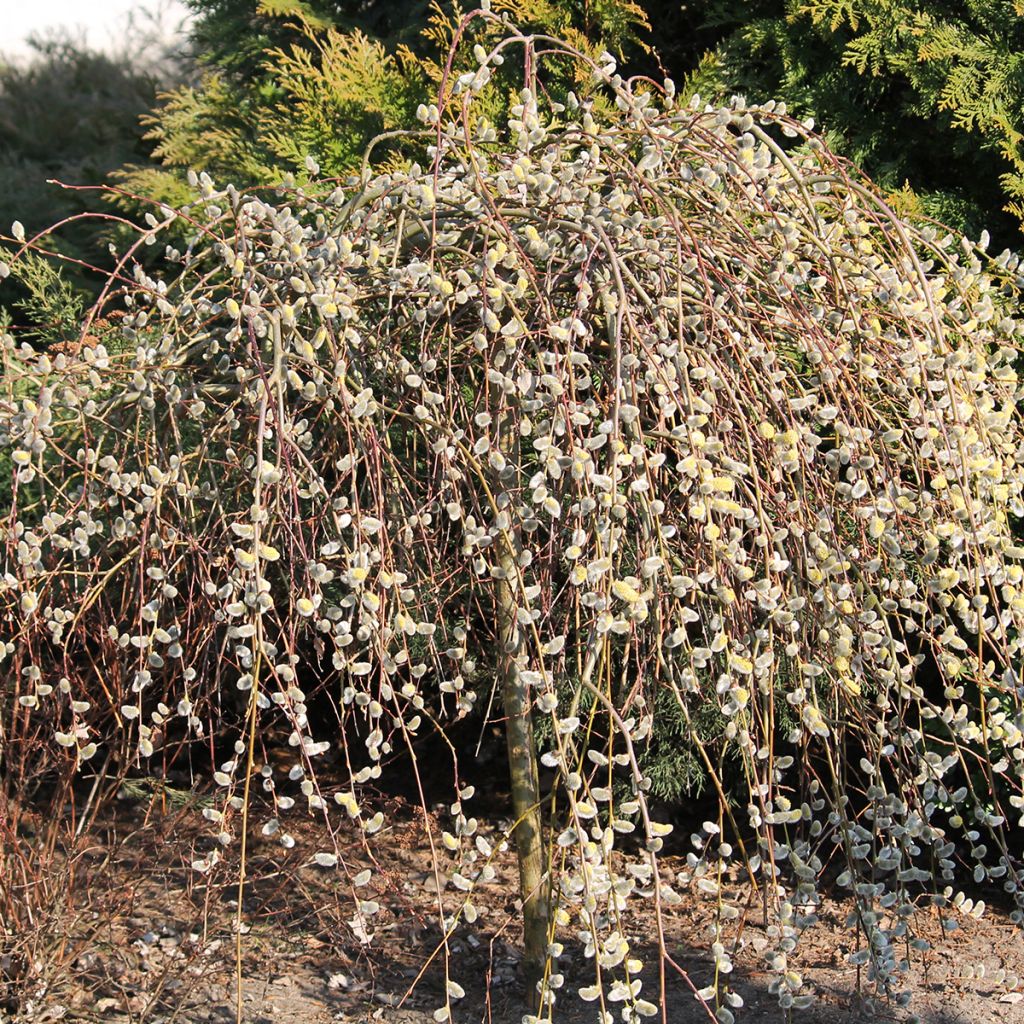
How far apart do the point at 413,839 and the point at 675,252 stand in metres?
2.10

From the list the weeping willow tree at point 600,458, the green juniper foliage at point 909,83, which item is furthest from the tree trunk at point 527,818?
the green juniper foliage at point 909,83

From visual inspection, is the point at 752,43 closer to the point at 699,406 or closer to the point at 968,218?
the point at 968,218

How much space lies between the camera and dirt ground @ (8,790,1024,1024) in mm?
2346

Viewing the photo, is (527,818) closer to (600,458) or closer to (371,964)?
(371,964)

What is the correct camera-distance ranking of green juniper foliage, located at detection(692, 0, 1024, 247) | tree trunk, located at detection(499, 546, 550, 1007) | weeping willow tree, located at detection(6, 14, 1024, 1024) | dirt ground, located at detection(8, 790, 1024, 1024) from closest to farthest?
weeping willow tree, located at detection(6, 14, 1024, 1024) → tree trunk, located at detection(499, 546, 550, 1007) → dirt ground, located at detection(8, 790, 1024, 1024) → green juniper foliage, located at detection(692, 0, 1024, 247)

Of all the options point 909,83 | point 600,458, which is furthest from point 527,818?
point 909,83

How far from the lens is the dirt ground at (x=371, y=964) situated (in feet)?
7.70

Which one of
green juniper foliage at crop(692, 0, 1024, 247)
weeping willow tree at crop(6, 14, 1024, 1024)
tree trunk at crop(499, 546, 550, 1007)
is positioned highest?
green juniper foliage at crop(692, 0, 1024, 247)

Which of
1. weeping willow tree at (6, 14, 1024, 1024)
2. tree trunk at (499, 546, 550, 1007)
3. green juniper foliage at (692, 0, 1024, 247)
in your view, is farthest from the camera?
green juniper foliage at (692, 0, 1024, 247)

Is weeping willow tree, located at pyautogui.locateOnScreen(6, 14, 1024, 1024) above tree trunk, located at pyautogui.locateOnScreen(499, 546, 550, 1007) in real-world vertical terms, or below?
above

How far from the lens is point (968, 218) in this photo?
9.55ft

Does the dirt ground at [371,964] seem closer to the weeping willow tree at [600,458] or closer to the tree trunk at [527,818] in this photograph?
the tree trunk at [527,818]

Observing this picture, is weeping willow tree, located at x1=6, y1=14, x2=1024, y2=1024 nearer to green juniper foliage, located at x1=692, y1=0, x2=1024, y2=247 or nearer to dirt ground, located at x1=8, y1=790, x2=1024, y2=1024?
dirt ground, located at x1=8, y1=790, x2=1024, y2=1024

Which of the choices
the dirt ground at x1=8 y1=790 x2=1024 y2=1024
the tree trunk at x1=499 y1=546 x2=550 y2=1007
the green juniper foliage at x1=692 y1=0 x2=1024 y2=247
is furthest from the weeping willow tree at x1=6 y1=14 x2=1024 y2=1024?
the green juniper foliage at x1=692 y1=0 x2=1024 y2=247
